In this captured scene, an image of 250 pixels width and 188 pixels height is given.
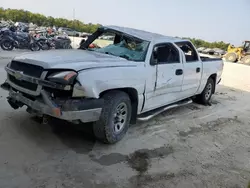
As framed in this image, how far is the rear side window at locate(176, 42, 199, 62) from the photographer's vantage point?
567 centimetres

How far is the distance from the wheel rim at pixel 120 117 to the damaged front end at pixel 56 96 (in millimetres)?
493

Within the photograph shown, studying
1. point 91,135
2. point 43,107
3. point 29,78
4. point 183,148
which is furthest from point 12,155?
point 183,148

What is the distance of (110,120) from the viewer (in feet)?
12.9

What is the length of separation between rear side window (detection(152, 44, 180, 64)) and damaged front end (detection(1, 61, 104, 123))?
167cm

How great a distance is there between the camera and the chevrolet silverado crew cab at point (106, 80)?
348cm

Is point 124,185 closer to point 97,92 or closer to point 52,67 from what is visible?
point 97,92

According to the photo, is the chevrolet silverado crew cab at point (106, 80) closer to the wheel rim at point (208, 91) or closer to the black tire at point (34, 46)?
the wheel rim at point (208, 91)

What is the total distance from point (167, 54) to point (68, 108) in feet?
7.67

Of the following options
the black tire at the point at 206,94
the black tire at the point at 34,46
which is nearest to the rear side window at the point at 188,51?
the black tire at the point at 206,94

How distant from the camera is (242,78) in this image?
12281 mm

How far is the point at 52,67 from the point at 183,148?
7.49ft

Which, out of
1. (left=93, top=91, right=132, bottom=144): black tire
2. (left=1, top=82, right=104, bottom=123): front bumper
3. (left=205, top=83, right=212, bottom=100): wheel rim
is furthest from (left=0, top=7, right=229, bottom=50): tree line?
(left=1, top=82, right=104, bottom=123): front bumper

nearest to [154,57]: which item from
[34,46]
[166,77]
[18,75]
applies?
[166,77]

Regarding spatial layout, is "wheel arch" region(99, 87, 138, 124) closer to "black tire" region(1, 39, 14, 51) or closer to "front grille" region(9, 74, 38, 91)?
"front grille" region(9, 74, 38, 91)
